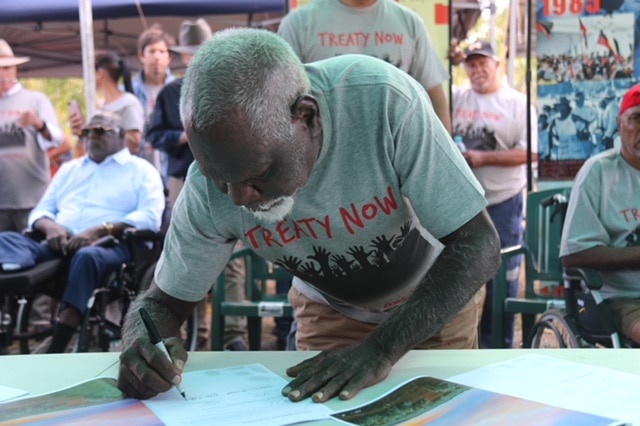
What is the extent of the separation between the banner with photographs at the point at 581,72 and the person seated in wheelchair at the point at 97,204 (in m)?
2.15

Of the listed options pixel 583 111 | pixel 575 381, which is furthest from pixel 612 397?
pixel 583 111

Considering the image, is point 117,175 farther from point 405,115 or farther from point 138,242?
point 405,115

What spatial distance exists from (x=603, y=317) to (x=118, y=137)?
117 inches

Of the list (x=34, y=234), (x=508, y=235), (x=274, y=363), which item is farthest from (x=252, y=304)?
(x=274, y=363)

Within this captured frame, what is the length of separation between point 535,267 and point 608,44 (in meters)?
1.07

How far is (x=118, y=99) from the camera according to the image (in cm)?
537

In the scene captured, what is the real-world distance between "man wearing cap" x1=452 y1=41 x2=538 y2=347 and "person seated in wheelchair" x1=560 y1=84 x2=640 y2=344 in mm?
1278

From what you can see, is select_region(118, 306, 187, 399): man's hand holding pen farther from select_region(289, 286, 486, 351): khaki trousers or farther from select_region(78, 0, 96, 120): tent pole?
select_region(78, 0, 96, 120): tent pole

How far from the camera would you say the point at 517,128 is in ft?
15.1

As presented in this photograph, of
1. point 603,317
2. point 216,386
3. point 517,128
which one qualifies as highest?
point 517,128

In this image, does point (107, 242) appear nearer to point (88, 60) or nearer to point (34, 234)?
point (34, 234)

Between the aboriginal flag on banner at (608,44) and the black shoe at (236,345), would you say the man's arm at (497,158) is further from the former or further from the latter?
the black shoe at (236,345)

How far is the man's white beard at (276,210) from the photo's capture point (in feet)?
5.08

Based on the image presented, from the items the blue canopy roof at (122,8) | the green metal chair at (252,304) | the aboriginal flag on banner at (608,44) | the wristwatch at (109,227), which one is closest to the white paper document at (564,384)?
the green metal chair at (252,304)
